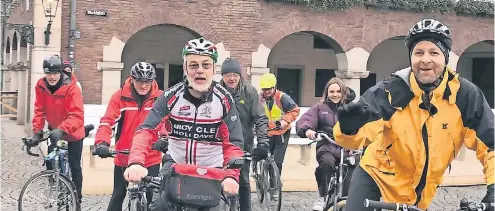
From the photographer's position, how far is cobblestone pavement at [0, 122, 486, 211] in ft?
27.9

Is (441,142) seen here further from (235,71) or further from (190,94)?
(235,71)

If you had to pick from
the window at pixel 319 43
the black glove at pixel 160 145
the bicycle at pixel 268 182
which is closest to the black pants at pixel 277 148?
the bicycle at pixel 268 182

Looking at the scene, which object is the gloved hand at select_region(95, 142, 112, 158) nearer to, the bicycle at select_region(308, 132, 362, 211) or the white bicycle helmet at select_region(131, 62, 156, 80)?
the white bicycle helmet at select_region(131, 62, 156, 80)

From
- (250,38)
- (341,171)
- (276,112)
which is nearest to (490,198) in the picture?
(341,171)

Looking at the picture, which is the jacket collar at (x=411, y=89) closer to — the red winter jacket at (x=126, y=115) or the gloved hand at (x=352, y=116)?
the gloved hand at (x=352, y=116)

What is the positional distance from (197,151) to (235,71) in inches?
103

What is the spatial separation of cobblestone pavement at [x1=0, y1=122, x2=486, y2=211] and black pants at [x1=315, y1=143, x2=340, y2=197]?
1.41 m

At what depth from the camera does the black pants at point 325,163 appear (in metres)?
7.02

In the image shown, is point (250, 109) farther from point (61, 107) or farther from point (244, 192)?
point (61, 107)

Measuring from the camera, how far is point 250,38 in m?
17.0

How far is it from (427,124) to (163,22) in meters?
13.3

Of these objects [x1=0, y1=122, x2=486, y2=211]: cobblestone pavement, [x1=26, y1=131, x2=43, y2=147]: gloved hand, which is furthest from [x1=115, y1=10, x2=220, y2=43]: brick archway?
[x1=26, y1=131, x2=43, y2=147]: gloved hand

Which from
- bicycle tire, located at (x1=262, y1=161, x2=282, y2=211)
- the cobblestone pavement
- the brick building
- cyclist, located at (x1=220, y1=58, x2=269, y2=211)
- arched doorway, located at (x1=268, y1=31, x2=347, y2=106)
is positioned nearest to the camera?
cyclist, located at (x1=220, y1=58, x2=269, y2=211)

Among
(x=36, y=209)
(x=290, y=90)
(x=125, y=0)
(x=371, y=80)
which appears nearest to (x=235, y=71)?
(x=36, y=209)
